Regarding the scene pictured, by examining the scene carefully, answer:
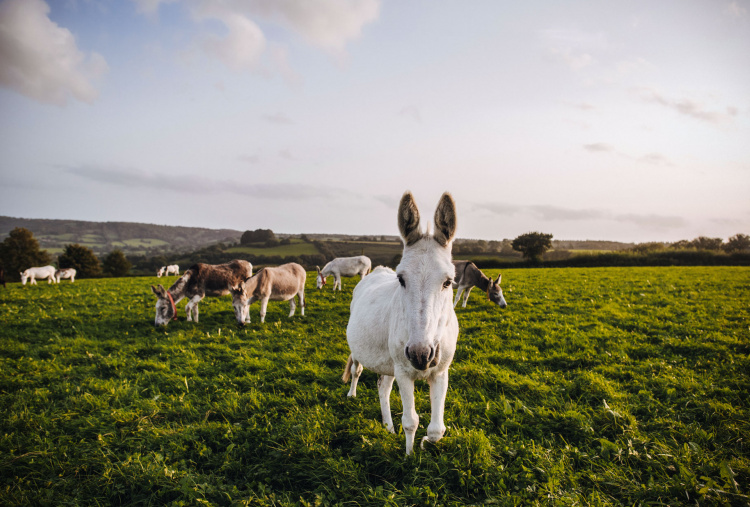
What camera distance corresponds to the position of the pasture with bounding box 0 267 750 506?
352cm

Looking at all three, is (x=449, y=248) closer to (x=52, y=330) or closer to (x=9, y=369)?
(x=9, y=369)

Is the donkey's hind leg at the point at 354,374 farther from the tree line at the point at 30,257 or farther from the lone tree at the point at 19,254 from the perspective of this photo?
the lone tree at the point at 19,254

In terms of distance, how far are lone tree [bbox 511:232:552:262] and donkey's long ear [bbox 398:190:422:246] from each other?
4120cm

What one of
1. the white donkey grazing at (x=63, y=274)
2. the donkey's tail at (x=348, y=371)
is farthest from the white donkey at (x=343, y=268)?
the white donkey grazing at (x=63, y=274)

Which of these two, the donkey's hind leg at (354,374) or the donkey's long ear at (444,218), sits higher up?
the donkey's long ear at (444,218)

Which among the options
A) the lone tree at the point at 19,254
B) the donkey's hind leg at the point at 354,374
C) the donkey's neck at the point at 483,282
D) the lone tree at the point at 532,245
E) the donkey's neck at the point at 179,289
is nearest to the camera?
the donkey's hind leg at the point at 354,374

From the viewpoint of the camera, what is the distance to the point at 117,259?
5850cm

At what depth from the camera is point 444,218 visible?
3.35m

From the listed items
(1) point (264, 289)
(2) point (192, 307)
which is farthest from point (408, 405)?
(2) point (192, 307)

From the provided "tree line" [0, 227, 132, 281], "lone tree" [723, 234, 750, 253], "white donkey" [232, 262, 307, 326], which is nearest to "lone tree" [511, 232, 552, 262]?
"lone tree" [723, 234, 750, 253]

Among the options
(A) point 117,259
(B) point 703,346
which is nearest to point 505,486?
(B) point 703,346

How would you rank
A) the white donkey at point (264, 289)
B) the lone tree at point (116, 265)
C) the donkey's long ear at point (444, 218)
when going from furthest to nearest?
the lone tree at point (116, 265)
the white donkey at point (264, 289)
the donkey's long ear at point (444, 218)

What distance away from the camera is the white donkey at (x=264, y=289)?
10805mm

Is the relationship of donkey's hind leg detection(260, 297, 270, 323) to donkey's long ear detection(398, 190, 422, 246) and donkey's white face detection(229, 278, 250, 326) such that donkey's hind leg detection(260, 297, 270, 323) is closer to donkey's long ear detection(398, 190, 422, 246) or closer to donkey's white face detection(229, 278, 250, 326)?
donkey's white face detection(229, 278, 250, 326)
